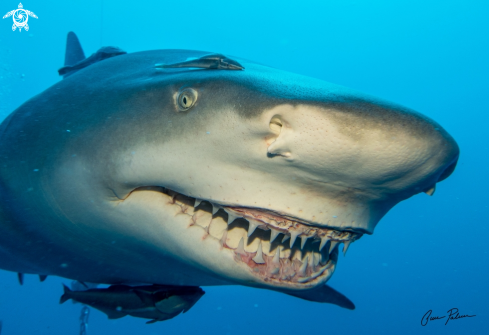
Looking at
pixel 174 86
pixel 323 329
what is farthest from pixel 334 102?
pixel 323 329

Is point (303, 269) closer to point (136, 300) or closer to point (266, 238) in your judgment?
point (266, 238)

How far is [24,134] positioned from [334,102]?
5.49 feet

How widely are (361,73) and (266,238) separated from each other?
96139 millimetres

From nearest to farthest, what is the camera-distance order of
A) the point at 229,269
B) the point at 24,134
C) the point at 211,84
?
the point at 211,84 < the point at 229,269 < the point at 24,134

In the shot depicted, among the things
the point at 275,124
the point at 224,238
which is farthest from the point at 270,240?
the point at 275,124

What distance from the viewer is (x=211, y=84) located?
4.14 ft

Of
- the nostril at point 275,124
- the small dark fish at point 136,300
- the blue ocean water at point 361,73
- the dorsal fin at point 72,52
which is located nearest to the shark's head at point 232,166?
the nostril at point 275,124

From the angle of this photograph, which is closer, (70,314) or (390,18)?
(70,314)

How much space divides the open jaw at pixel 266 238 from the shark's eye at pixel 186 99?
1.42 ft

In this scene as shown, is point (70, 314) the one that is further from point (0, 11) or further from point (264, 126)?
point (264, 126)

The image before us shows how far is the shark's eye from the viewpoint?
1268 millimetres

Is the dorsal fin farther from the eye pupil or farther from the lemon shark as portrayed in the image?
the eye pupil

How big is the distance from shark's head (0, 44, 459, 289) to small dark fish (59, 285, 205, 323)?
2.63 feet

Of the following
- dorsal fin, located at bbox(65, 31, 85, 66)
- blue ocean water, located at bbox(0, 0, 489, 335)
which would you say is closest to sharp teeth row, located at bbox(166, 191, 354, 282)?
dorsal fin, located at bbox(65, 31, 85, 66)
